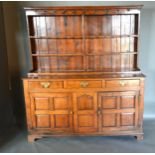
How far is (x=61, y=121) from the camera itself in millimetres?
2592

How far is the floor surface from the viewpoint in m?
2.43

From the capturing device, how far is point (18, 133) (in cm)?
287

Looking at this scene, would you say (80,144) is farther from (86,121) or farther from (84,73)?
(84,73)

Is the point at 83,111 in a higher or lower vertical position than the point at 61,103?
lower

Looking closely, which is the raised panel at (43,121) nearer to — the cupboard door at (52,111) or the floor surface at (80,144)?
the cupboard door at (52,111)

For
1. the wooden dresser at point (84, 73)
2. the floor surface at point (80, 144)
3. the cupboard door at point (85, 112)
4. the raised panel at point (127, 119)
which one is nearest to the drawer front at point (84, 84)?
the wooden dresser at point (84, 73)

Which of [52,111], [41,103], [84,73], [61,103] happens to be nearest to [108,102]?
[84,73]

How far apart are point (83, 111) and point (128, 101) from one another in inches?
22.8

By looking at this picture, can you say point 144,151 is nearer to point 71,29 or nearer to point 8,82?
point 71,29

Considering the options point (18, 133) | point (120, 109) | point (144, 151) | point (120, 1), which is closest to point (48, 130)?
point (18, 133)

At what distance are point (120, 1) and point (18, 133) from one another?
2387mm

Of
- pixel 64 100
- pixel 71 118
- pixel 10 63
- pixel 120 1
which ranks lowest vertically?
pixel 71 118

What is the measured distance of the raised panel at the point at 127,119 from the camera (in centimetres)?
257

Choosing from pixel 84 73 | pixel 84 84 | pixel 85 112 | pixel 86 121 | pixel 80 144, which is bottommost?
pixel 80 144
